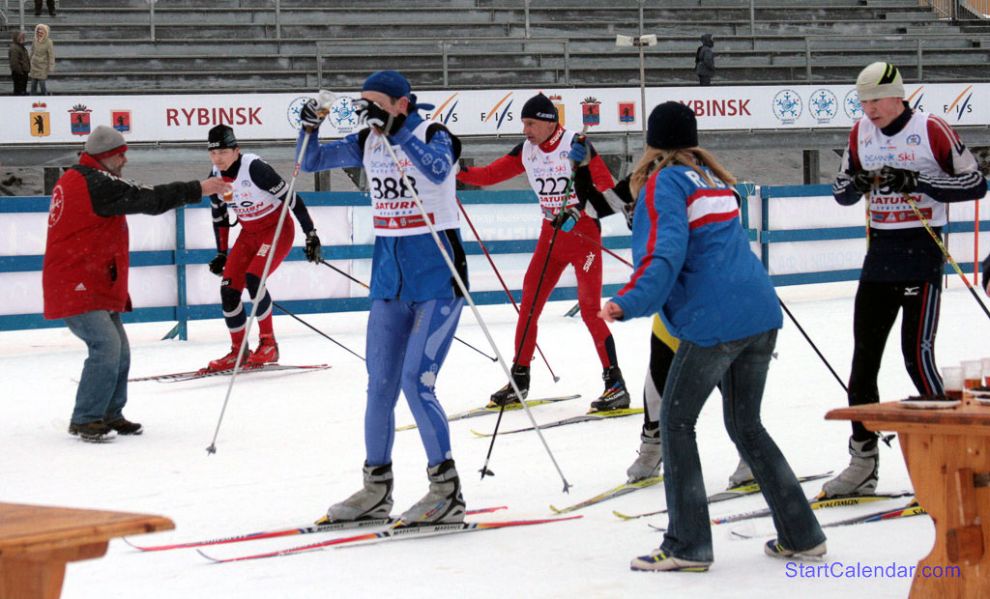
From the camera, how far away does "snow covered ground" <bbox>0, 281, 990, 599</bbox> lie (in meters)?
4.07

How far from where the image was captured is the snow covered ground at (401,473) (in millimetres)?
4070

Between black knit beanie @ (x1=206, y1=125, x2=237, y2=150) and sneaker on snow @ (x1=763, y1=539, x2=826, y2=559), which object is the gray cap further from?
sneaker on snow @ (x1=763, y1=539, x2=826, y2=559)

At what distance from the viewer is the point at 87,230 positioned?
265 inches

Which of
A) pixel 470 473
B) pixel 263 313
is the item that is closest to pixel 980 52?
pixel 263 313

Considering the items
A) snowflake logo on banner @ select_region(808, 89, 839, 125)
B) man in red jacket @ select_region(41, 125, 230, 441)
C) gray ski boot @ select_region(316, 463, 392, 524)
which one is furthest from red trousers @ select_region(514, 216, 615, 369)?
snowflake logo on banner @ select_region(808, 89, 839, 125)

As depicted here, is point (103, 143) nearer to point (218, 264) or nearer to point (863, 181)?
point (218, 264)

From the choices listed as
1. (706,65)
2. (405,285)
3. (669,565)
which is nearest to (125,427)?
(405,285)

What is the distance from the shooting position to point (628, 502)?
17.0ft

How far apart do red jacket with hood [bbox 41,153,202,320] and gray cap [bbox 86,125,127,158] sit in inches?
2.2

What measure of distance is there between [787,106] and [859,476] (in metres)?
15.5

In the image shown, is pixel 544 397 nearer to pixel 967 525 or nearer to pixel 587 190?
pixel 587 190

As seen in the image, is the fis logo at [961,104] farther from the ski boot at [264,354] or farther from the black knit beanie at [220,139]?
the black knit beanie at [220,139]

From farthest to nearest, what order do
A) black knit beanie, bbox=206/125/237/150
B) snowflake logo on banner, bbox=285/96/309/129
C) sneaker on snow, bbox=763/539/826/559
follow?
snowflake logo on banner, bbox=285/96/309/129 → black knit beanie, bbox=206/125/237/150 → sneaker on snow, bbox=763/539/826/559

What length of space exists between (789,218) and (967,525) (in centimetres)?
1142
